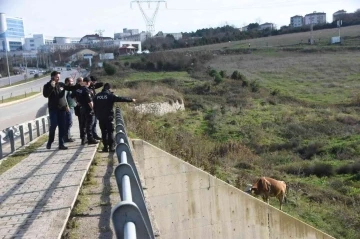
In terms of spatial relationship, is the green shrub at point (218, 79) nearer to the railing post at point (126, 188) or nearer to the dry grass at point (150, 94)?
the dry grass at point (150, 94)

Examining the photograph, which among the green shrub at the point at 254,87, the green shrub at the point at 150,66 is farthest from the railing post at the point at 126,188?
the green shrub at the point at 150,66

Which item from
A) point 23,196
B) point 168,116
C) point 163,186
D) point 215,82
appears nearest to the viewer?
point 23,196

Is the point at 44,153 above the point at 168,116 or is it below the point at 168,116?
above

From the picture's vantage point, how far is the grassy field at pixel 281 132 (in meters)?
13.8

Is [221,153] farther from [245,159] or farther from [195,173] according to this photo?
[195,173]

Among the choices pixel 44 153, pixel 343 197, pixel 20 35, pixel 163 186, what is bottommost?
pixel 343 197

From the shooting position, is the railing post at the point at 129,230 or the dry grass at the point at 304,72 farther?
the dry grass at the point at 304,72

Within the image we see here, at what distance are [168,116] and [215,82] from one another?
13005mm

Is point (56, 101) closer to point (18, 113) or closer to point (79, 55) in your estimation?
point (18, 113)

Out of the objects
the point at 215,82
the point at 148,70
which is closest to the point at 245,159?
the point at 215,82

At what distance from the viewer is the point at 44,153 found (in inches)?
359

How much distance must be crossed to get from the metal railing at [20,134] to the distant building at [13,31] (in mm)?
104648

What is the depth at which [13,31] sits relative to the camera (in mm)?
123062

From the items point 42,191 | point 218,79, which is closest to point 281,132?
Result: point 218,79
